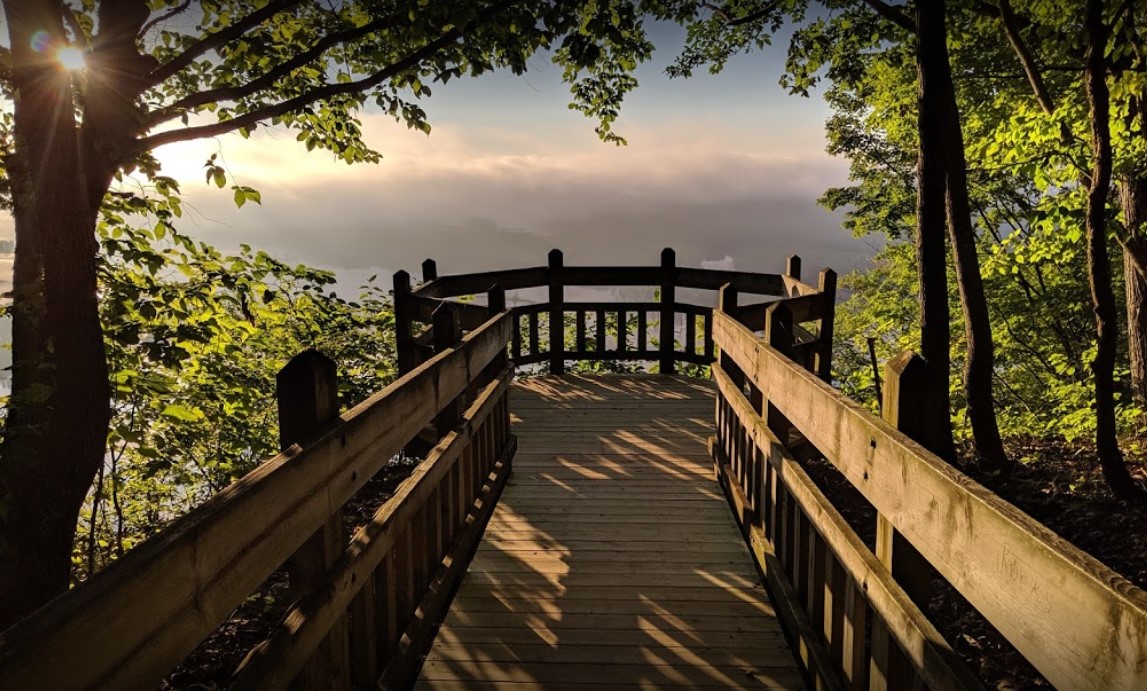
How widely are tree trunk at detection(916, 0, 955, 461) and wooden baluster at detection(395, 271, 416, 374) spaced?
5.08 meters

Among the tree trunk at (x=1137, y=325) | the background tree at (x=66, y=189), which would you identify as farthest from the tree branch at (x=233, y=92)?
the tree trunk at (x=1137, y=325)

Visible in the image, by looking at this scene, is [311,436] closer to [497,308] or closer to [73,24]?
[497,308]

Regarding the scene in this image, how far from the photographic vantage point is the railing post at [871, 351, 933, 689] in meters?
2.15

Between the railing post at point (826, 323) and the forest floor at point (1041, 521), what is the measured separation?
101 centimetres

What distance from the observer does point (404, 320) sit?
7.68 metres

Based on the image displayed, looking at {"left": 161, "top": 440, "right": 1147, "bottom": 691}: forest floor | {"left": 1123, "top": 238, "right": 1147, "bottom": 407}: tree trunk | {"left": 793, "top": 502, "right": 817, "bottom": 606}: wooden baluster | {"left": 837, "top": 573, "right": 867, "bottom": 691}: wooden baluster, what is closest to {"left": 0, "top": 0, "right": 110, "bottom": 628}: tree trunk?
{"left": 161, "top": 440, "right": 1147, "bottom": 691}: forest floor

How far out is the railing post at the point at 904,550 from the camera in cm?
215

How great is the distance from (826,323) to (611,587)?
4.37m

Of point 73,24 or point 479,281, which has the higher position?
point 73,24

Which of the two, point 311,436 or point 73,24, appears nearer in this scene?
point 311,436

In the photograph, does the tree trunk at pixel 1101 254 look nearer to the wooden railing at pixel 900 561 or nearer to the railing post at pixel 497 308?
the wooden railing at pixel 900 561

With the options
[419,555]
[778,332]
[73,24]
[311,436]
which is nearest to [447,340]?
[419,555]

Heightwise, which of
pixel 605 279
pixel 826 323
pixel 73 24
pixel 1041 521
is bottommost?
pixel 1041 521

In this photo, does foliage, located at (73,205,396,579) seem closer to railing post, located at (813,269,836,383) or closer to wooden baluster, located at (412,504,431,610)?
wooden baluster, located at (412,504,431,610)
